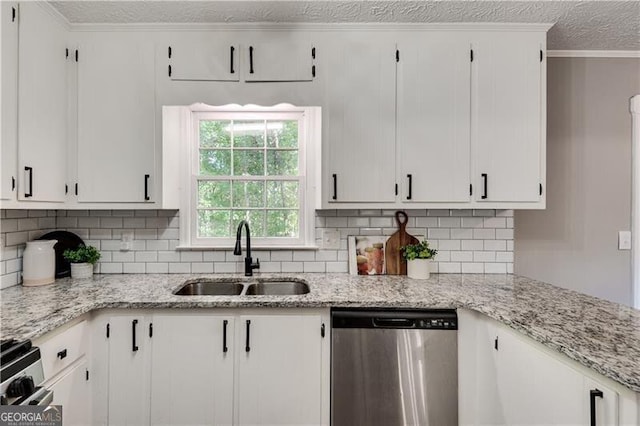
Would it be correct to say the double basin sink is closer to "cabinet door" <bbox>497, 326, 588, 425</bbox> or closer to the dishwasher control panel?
the dishwasher control panel

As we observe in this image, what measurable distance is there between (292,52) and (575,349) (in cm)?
195

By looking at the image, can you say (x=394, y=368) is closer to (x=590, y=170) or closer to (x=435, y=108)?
(x=435, y=108)

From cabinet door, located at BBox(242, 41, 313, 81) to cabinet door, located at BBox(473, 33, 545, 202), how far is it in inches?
40.6

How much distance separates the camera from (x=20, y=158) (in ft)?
5.23

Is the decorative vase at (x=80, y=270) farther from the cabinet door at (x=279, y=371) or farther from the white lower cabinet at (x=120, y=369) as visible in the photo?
the cabinet door at (x=279, y=371)

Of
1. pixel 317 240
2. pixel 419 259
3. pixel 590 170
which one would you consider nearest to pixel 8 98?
pixel 317 240

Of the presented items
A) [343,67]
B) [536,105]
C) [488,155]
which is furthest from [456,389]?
[343,67]

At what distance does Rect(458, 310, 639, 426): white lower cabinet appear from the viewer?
995 mm

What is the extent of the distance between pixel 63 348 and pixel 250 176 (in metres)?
1.39

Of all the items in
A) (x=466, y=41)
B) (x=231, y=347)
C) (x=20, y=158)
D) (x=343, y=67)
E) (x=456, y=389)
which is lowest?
(x=456, y=389)

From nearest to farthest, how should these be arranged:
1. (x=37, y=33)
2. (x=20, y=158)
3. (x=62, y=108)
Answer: (x=20, y=158) → (x=37, y=33) → (x=62, y=108)

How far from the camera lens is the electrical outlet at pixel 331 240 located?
2250 mm

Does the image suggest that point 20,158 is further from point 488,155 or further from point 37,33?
point 488,155

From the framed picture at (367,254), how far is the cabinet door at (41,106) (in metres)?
1.81
